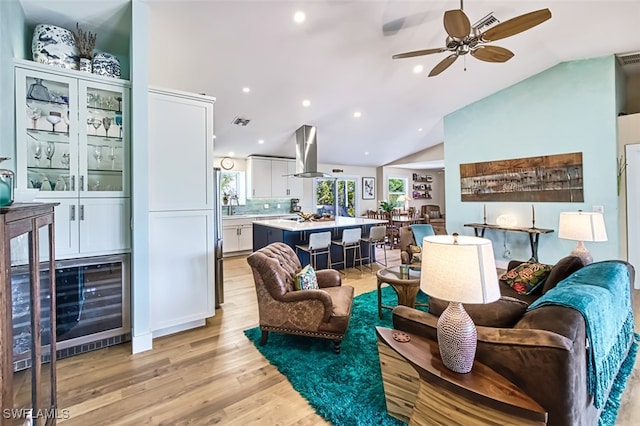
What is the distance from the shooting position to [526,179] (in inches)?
200

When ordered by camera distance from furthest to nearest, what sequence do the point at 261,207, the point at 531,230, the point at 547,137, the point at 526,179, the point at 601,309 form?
the point at 261,207, the point at 526,179, the point at 547,137, the point at 531,230, the point at 601,309

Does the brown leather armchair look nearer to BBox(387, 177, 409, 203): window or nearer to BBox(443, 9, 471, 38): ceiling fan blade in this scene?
BBox(443, 9, 471, 38): ceiling fan blade

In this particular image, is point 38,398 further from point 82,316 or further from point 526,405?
point 526,405

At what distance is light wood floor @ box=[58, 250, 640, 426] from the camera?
1810 millimetres

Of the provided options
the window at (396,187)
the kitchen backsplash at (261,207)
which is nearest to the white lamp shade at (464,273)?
the kitchen backsplash at (261,207)

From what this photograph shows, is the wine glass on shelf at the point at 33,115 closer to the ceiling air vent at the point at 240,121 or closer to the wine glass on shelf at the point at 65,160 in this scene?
the wine glass on shelf at the point at 65,160

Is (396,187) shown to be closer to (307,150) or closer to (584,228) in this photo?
(307,150)

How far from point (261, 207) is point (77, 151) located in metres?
5.25

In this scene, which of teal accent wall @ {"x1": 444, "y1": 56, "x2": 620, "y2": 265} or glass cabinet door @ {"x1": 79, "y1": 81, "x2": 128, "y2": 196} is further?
teal accent wall @ {"x1": 444, "y1": 56, "x2": 620, "y2": 265}

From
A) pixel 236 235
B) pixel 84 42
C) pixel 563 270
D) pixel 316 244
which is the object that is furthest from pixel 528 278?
pixel 236 235

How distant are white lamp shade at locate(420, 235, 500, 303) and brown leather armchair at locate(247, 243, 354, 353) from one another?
131 cm

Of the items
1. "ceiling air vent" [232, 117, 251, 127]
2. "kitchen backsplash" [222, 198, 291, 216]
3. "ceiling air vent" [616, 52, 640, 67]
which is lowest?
"kitchen backsplash" [222, 198, 291, 216]

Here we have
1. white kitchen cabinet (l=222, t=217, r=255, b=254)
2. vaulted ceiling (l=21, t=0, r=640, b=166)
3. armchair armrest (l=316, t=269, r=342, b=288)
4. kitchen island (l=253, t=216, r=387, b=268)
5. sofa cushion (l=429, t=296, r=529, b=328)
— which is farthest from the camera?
white kitchen cabinet (l=222, t=217, r=255, b=254)

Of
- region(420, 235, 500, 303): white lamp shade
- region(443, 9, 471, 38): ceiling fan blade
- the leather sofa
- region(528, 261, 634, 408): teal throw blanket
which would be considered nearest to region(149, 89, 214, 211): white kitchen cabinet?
region(443, 9, 471, 38): ceiling fan blade
